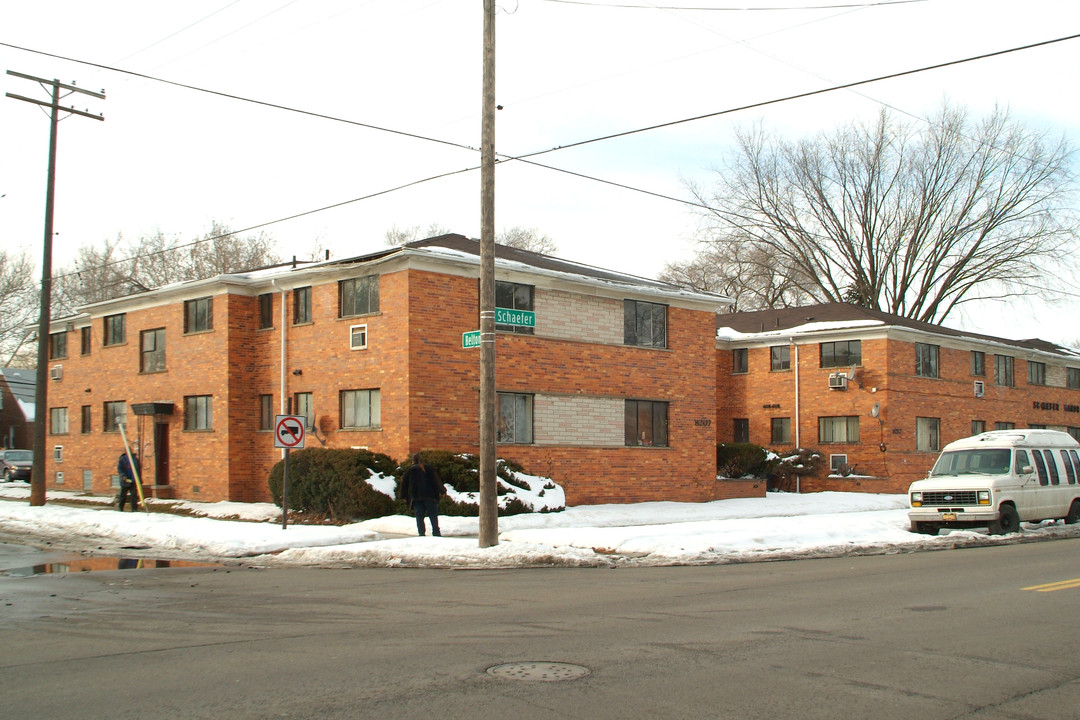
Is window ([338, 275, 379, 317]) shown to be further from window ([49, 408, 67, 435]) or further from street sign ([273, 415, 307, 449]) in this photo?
window ([49, 408, 67, 435])

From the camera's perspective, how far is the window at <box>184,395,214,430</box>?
28.9 meters

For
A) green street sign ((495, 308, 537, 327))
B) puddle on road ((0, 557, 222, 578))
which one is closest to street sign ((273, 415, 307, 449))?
puddle on road ((0, 557, 222, 578))

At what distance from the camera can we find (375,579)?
44.3 ft

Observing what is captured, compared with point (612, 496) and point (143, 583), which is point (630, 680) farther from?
point (612, 496)

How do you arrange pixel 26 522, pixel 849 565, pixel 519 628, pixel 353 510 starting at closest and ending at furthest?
1. pixel 519 628
2. pixel 849 565
3. pixel 353 510
4. pixel 26 522

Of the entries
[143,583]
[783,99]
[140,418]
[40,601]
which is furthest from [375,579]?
[140,418]

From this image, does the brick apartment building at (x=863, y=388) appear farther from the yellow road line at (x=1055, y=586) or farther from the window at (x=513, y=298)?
the yellow road line at (x=1055, y=586)

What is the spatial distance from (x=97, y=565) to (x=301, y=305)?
42.0 ft

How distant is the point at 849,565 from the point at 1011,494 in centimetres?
664

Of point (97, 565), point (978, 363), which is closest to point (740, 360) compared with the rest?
point (978, 363)

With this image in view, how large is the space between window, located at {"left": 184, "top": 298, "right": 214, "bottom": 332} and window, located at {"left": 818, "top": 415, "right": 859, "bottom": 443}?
23.9 metres

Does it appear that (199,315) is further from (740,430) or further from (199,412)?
(740,430)

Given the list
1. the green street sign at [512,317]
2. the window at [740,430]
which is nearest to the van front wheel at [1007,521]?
the green street sign at [512,317]

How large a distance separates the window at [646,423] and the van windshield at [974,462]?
9324mm
